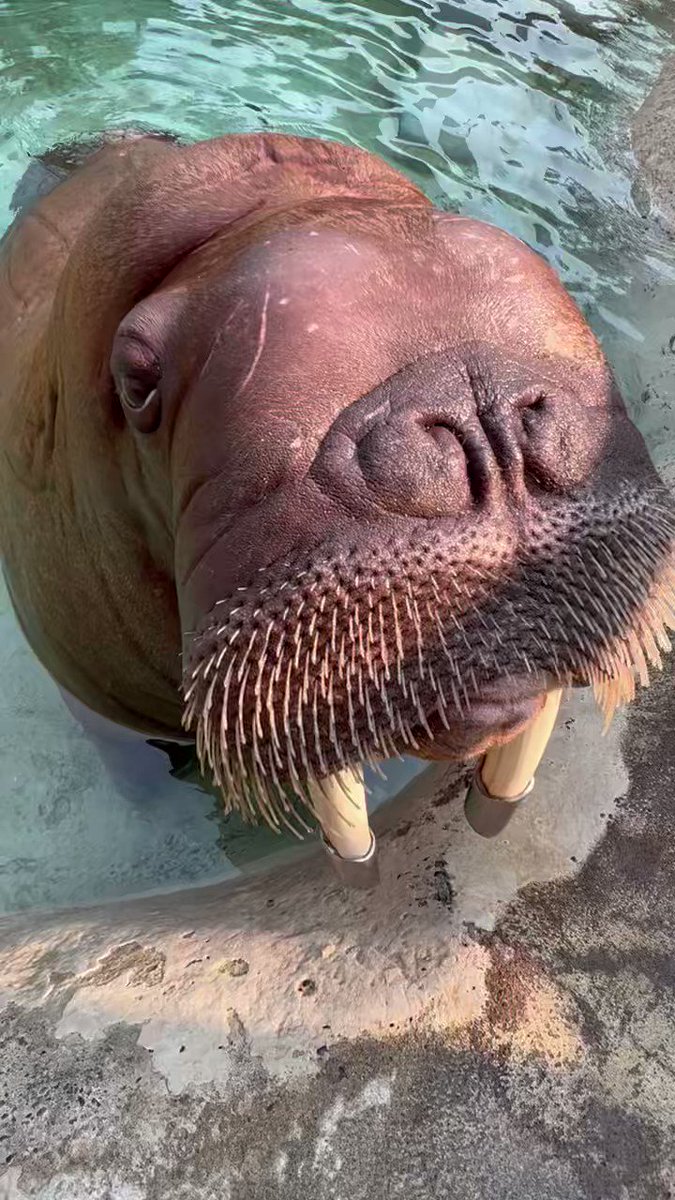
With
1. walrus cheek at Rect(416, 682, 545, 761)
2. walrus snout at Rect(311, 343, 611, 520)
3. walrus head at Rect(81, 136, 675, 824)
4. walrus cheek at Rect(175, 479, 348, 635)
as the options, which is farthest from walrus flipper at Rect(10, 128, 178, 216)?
walrus cheek at Rect(416, 682, 545, 761)

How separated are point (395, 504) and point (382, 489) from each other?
0.04m

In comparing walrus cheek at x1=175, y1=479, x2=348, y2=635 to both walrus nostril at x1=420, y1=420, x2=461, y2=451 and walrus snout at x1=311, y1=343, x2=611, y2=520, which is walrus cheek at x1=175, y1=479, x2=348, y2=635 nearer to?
walrus snout at x1=311, y1=343, x2=611, y2=520

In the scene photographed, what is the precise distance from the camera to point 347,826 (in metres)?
2.77

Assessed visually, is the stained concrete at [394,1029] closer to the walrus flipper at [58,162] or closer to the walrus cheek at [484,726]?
the walrus cheek at [484,726]

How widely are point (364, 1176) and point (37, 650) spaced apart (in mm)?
2816

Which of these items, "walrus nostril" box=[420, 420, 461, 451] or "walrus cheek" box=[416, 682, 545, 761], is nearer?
"walrus nostril" box=[420, 420, 461, 451]

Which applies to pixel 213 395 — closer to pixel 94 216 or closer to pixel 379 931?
pixel 94 216

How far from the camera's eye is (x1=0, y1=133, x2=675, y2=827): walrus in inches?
80.7

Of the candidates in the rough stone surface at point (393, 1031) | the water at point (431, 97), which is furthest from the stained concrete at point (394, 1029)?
the water at point (431, 97)

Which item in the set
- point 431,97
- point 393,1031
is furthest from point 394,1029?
point 431,97

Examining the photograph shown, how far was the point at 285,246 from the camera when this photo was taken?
7.61 feet

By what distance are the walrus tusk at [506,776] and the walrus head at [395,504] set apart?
0.27m

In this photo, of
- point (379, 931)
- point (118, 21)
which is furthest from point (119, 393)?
point (118, 21)

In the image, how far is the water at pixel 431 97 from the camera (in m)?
6.08
